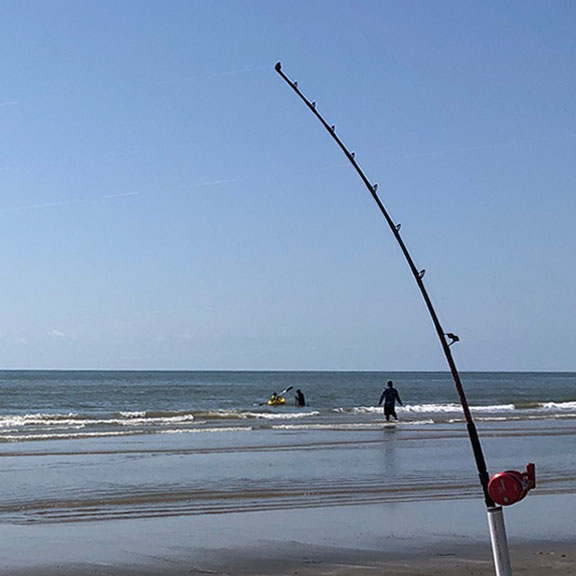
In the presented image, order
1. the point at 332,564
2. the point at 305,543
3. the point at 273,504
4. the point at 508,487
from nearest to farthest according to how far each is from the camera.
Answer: the point at 508,487 < the point at 332,564 < the point at 305,543 < the point at 273,504

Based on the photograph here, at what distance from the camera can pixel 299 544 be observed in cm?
986

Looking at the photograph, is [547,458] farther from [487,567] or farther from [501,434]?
[487,567]

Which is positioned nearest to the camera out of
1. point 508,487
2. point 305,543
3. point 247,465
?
point 508,487

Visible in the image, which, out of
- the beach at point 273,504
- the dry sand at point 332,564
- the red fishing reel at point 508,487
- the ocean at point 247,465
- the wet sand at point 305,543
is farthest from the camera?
the ocean at point 247,465

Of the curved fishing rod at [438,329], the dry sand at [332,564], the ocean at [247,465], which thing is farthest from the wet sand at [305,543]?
the curved fishing rod at [438,329]

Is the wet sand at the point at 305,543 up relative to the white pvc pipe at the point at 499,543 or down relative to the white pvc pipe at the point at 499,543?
down

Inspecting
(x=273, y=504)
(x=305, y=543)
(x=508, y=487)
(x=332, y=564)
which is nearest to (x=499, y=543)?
(x=508, y=487)

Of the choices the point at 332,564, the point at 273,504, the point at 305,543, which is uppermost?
the point at 273,504

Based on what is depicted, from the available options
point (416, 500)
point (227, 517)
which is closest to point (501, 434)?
point (416, 500)

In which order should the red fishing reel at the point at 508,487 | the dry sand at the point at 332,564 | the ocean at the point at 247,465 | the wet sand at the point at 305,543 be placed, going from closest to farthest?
the red fishing reel at the point at 508,487
the dry sand at the point at 332,564
the wet sand at the point at 305,543
the ocean at the point at 247,465

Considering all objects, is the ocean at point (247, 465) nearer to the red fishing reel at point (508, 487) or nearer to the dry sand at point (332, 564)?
the dry sand at point (332, 564)

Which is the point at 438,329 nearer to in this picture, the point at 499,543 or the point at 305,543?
the point at 499,543

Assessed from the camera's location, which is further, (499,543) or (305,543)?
(305,543)

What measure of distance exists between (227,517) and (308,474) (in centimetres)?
428
